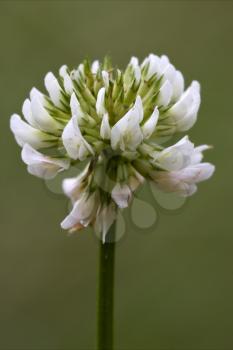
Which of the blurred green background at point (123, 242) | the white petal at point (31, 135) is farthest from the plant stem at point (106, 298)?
the blurred green background at point (123, 242)

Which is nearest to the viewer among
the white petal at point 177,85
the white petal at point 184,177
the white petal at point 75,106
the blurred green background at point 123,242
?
the white petal at point 75,106

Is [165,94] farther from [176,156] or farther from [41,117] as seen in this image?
[41,117]

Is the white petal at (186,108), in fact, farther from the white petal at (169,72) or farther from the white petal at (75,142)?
the white petal at (75,142)

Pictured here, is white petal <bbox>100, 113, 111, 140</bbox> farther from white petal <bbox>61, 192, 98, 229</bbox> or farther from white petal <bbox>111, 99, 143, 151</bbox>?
white petal <bbox>61, 192, 98, 229</bbox>

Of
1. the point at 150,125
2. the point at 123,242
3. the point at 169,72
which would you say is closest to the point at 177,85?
the point at 169,72

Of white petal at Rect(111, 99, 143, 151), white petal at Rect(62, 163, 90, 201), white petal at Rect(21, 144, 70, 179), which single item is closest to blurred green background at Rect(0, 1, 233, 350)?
white petal at Rect(62, 163, 90, 201)
